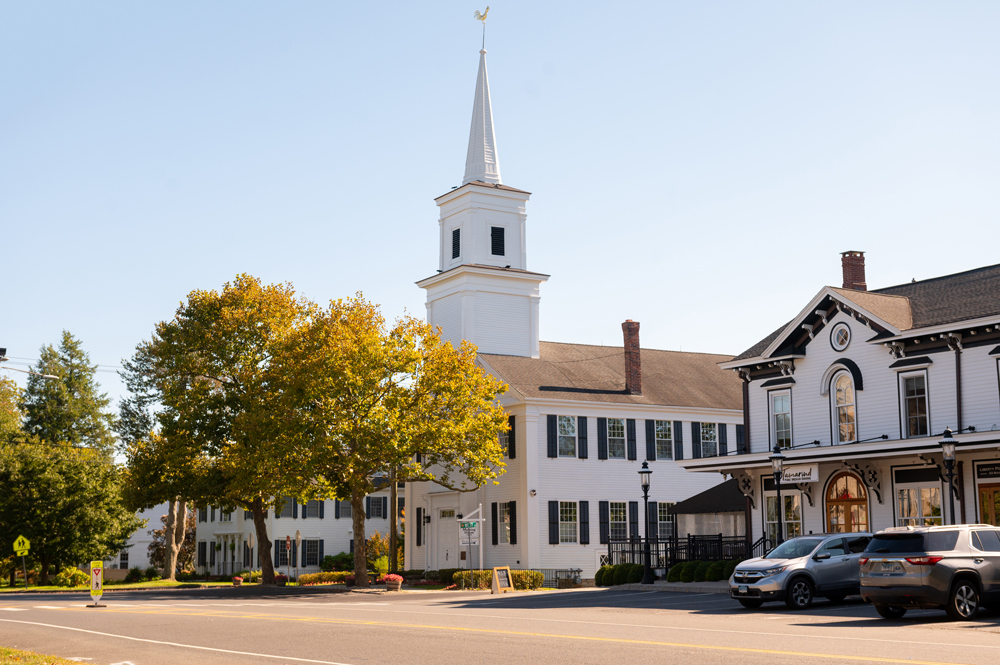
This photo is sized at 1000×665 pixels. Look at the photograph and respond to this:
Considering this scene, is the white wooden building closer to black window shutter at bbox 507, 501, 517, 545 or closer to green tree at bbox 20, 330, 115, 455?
black window shutter at bbox 507, 501, 517, 545

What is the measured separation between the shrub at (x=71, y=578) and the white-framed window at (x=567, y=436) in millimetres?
26683

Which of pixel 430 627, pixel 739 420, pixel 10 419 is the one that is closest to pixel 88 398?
pixel 10 419

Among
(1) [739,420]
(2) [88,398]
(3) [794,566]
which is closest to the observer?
(3) [794,566]

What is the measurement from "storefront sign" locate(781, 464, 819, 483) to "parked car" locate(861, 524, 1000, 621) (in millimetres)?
12782

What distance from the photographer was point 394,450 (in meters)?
41.4

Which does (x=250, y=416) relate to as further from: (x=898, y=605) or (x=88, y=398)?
(x=88, y=398)

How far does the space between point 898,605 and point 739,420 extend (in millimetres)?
32258

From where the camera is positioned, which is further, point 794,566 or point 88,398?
Answer: point 88,398

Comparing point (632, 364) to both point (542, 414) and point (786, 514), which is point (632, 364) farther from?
point (786, 514)

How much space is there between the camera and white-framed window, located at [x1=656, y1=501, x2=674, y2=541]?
48938 millimetres

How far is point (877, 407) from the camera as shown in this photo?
109 ft

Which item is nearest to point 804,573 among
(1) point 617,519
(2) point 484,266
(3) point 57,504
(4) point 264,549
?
(1) point 617,519

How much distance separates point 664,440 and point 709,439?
2604 millimetres

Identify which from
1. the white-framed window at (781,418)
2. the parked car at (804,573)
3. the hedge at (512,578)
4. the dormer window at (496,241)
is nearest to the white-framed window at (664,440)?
the hedge at (512,578)
